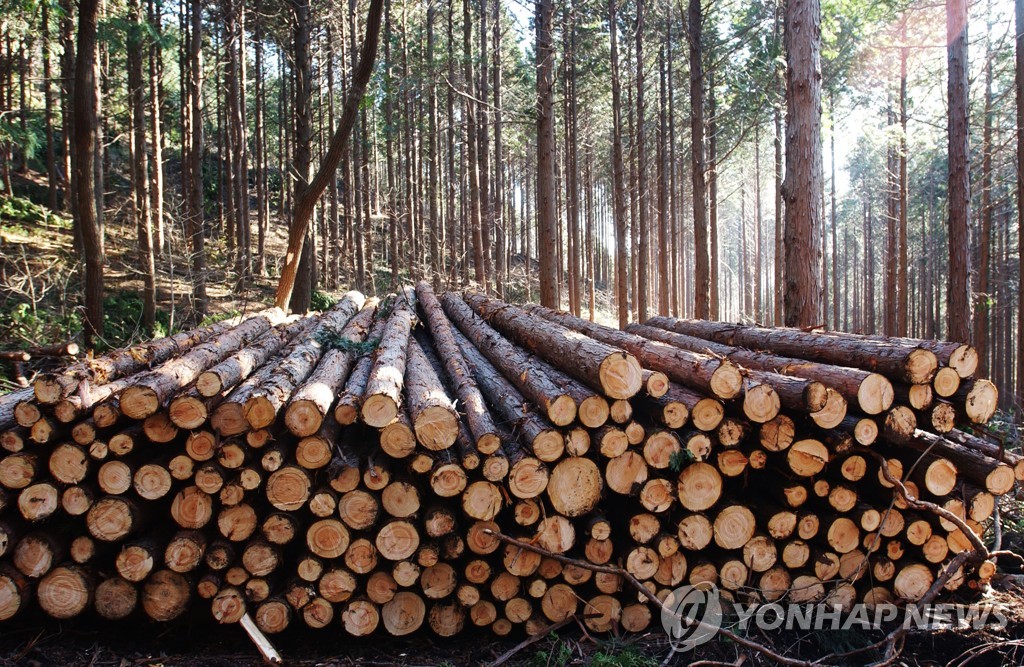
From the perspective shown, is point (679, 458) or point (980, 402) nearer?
point (679, 458)

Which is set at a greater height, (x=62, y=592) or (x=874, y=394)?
(x=874, y=394)

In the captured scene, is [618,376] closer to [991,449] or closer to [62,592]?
[991,449]

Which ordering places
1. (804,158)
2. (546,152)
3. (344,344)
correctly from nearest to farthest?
(344,344), (804,158), (546,152)

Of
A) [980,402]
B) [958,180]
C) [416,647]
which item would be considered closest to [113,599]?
[416,647]

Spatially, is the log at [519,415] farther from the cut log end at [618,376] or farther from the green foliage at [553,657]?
the green foliage at [553,657]

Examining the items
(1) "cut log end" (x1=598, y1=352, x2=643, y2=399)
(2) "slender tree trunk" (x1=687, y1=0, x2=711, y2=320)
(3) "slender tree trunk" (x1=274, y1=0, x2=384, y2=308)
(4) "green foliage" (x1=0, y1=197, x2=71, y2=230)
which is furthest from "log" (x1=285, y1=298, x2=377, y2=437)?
(4) "green foliage" (x1=0, y1=197, x2=71, y2=230)

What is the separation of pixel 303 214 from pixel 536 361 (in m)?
2.91

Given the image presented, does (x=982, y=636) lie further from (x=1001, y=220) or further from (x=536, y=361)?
(x=1001, y=220)

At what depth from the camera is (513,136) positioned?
2622 centimetres

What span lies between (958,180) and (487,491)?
1063 centimetres

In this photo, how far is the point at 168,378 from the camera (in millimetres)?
4230

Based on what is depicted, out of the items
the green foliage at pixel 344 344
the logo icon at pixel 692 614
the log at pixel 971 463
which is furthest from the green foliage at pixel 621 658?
the green foliage at pixel 344 344

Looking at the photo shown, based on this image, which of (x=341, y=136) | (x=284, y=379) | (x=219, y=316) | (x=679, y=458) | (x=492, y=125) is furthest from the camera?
(x=492, y=125)

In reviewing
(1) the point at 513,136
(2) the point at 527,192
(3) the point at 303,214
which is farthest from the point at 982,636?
(2) the point at 527,192
